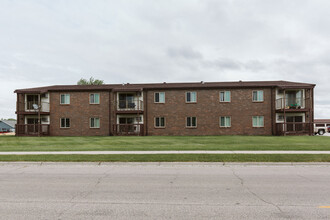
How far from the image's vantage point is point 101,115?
30.3 metres

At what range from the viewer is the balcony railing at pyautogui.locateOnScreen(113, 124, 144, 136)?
95.1 feet

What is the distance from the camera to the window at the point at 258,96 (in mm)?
29062

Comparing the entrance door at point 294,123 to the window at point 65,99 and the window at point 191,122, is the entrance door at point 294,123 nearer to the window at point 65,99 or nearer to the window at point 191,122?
the window at point 191,122

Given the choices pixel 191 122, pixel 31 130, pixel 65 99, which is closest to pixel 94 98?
pixel 65 99

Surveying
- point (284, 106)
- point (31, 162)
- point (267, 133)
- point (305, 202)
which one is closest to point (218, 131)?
point (267, 133)

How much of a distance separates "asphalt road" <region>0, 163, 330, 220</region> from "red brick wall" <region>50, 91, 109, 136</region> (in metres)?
20.8

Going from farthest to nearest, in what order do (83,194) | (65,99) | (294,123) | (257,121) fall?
(65,99) → (257,121) → (294,123) → (83,194)

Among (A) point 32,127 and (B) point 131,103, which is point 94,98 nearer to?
(B) point 131,103

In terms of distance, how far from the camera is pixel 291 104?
28812 mm

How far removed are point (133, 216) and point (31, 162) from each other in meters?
8.09

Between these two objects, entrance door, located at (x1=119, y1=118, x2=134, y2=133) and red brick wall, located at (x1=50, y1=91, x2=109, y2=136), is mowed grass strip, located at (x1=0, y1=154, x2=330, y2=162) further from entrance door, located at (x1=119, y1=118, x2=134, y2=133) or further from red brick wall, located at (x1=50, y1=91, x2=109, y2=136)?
red brick wall, located at (x1=50, y1=91, x2=109, y2=136)

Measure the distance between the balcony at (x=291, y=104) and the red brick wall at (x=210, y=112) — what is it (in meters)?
1.07

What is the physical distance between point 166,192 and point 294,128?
26.3 meters

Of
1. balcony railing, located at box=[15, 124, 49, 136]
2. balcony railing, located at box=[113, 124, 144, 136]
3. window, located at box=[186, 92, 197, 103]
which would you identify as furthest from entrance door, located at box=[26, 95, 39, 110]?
window, located at box=[186, 92, 197, 103]
